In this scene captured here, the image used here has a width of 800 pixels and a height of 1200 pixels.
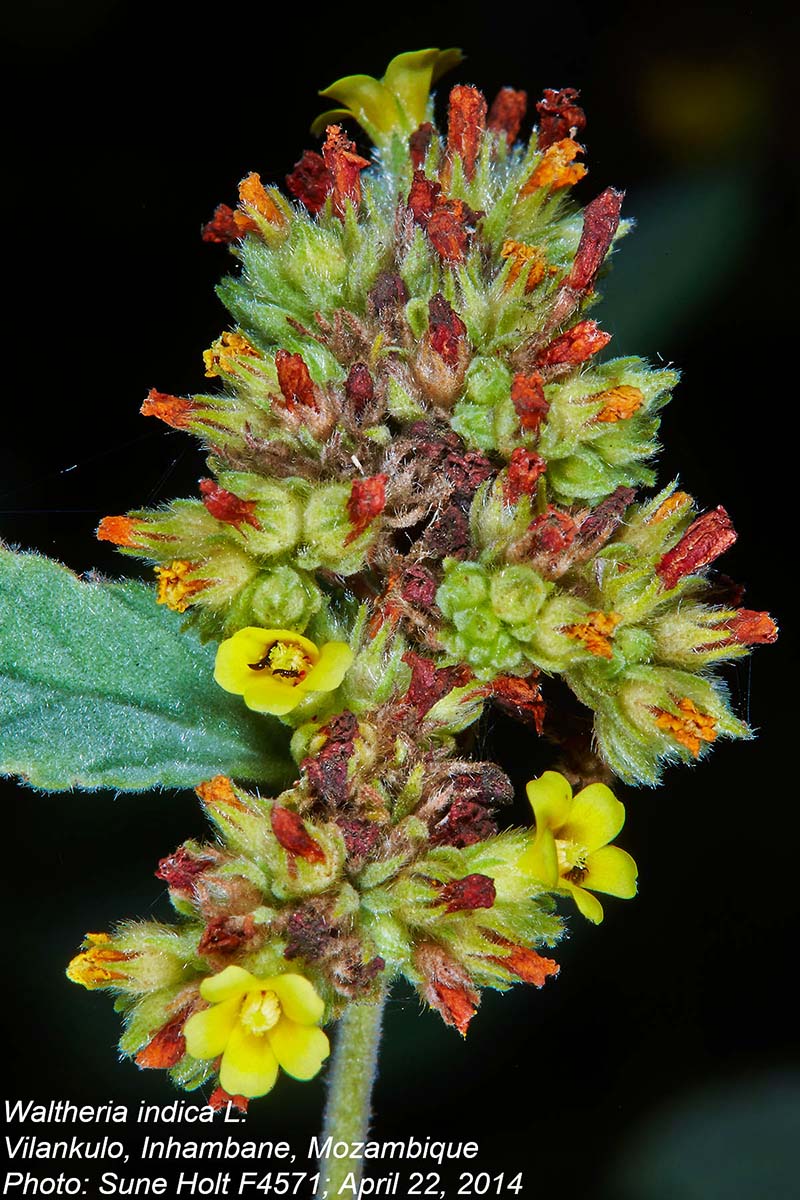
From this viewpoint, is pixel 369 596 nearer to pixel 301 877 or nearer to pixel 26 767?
pixel 301 877

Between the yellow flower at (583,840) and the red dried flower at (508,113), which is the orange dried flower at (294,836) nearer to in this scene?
the yellow flower at (583,840)

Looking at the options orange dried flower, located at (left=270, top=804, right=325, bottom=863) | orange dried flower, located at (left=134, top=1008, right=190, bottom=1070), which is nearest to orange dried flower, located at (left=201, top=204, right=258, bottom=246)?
orange dried flower, located at (left=270, top=804, right=325, bottom=863)

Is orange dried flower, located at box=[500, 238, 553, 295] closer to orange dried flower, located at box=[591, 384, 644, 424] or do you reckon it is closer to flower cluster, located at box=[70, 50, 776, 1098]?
flower cluster, located at box=[70, 50, 776, 1098]

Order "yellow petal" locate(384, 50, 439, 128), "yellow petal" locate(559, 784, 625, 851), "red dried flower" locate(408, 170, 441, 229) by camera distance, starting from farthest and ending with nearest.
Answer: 1. "yellow petal" locate(384, 50, 439, 128)
2. "red dried flower" locate(408, 170, 441, 229)
3. "yellow petal" locate(559, 784, 625, 851)

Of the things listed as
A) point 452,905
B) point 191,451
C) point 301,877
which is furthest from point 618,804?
point 191,451

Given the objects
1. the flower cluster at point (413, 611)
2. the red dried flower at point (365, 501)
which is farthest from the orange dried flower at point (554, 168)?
the red dried flower at point (365, 501)

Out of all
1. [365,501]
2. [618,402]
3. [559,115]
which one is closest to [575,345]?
[618,402]
